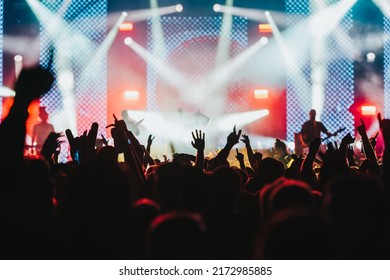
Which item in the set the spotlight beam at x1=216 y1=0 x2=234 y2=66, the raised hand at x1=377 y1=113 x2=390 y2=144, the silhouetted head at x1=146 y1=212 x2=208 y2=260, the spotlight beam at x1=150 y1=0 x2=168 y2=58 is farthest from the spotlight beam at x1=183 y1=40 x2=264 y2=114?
the silhouetted head at x1=146 y1=212 x2=208 y2=260

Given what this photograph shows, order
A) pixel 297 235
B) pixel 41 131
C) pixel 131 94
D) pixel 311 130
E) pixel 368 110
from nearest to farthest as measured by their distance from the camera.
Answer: pixel 297 235, pixel 41 131, pixel 311 130, pixel 368 110, pixel 131 94

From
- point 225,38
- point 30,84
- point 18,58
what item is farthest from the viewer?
point 225,38

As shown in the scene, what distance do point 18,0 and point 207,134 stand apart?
577 centimetres

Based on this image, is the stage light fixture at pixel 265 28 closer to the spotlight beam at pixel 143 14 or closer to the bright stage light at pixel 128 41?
the spotlight beam at pixel 143 14

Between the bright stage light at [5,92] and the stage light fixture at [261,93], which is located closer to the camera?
the bright stage light at [5,92]

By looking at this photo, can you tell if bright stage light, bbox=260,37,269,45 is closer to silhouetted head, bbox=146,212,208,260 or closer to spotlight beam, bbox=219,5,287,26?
spotlight beam, bbox=219,5,287,26

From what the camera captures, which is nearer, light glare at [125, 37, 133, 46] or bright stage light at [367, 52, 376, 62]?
bright stage light at [367, 52, 376, 62]

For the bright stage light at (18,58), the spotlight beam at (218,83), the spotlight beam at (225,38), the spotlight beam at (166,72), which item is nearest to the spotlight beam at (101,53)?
the spotlight beam at (166,72)

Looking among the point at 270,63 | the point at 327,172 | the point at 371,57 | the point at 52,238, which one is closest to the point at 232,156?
the point at 270,63

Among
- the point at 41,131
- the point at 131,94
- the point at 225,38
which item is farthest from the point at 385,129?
the point at 225,38

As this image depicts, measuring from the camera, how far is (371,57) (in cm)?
1202

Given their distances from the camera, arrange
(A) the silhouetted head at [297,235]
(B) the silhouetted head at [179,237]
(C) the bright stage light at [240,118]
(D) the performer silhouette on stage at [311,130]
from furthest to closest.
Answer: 1. (C) the bright stage light at [240,118]
2. (D) the performer silhouette on stage at [311,130]
3. (B) the silhouetted head at [179,237]
4. (A) the silhouetted head at [297,235]

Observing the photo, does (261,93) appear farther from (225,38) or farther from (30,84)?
(30,84)

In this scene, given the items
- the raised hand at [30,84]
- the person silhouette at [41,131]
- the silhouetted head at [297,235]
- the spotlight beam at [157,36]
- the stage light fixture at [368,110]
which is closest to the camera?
the silhouetted head at [297,235]
